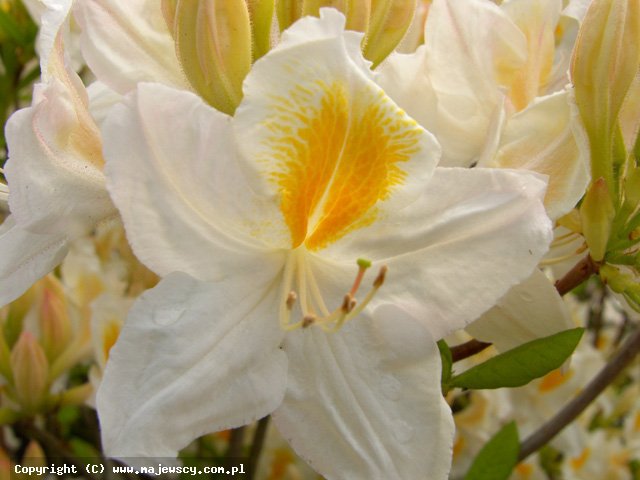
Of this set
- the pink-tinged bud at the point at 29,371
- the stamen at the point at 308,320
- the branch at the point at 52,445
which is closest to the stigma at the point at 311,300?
the stamen at the point at 308,320

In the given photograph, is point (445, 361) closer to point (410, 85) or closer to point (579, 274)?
point (579, 274)

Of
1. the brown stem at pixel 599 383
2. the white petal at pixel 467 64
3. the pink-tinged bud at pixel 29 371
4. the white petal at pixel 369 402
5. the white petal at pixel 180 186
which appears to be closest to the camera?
the white petal at pixel 180 186

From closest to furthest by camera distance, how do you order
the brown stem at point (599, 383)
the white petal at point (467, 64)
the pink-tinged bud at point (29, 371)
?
1. the white petal at point (467, 64)
2. the brown stem at point (599, 383)
3. the pink-tinged bud at point (29, 371)

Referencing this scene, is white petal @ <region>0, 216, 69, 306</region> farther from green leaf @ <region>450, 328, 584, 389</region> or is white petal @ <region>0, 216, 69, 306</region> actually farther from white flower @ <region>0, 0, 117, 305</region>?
green leaf @ <region>450, 328, 584, 389</region>

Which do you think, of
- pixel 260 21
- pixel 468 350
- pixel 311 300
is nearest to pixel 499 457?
pixel 468 350

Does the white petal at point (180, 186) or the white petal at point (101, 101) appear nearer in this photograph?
the white petal at point (180, 186)

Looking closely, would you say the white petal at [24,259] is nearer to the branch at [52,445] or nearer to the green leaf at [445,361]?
the green leaf at [445,361]

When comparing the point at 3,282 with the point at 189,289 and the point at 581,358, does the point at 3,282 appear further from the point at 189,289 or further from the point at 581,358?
the point at 581,358
